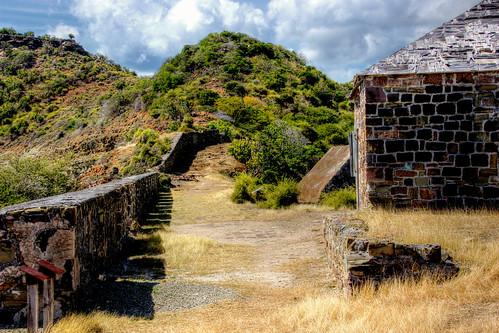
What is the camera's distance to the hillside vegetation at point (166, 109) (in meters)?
18.1

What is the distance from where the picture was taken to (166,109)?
34.1 metres

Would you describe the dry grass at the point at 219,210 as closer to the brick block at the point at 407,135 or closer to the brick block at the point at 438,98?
the brick block at the point at 407,135

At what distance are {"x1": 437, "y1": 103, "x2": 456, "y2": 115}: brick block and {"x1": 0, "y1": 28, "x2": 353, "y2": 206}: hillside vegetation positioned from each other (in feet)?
25.6

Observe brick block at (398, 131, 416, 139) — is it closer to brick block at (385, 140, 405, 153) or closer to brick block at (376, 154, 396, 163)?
brick block at (385, 140, 405, 153)

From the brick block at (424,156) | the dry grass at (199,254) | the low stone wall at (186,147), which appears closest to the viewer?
the dry grass at (199,254)

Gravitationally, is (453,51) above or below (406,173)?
above

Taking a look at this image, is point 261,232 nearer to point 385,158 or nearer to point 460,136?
point 385,158

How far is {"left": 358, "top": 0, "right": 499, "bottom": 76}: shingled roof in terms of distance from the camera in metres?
7.84

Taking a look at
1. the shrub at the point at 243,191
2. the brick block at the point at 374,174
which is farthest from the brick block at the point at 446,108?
the shrub at the point at 243,191

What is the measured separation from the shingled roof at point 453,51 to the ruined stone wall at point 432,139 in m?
0.16

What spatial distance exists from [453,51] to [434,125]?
5.06 ft

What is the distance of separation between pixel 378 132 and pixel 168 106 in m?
28.2

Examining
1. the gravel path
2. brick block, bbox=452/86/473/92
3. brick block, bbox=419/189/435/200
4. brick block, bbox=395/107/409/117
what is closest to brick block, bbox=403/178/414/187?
brick block, bbox=419/189/435/200

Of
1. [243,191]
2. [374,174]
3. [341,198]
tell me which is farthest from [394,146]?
[243,191]
